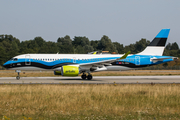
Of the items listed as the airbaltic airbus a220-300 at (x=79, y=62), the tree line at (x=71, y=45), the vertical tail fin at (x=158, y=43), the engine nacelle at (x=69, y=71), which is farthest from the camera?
the tree line at (x=71, y=45)

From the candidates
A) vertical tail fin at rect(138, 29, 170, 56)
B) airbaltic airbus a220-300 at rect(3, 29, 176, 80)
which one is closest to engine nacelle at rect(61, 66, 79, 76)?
airbaltic airbus a220-300 at rect(3, 29, 176, 80)

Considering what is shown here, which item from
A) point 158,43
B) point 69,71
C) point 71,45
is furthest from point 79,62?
point 71,45

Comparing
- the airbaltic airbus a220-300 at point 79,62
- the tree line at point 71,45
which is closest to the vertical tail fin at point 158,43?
the airbaltic airbus a220-300 at point 79,62

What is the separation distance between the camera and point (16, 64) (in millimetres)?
32281

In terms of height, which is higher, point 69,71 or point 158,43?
point 158,43

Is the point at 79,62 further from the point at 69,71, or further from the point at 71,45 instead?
the point at 71,45

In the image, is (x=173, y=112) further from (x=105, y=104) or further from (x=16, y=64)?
(x=16, y=64)

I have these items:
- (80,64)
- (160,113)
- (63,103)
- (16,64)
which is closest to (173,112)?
(160,113)

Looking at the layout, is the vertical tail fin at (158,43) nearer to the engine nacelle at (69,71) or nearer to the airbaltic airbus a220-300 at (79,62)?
the airbaltic airbus a220-300 at (79,62)

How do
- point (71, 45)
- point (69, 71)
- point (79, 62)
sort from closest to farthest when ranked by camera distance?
point (69, 71) → point (79, 62) → point (71, 45)

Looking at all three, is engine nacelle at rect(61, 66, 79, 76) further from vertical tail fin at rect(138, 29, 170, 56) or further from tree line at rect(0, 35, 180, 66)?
tree line at rect(0, 35, 180, 66)

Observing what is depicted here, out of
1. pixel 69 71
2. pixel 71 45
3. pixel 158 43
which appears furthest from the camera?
pixel 71 45

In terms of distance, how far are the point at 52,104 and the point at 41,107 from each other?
96cm

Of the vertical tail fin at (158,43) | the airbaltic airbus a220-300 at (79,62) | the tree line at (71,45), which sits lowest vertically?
the airbaltic airbus a220-300 at (79,62)
